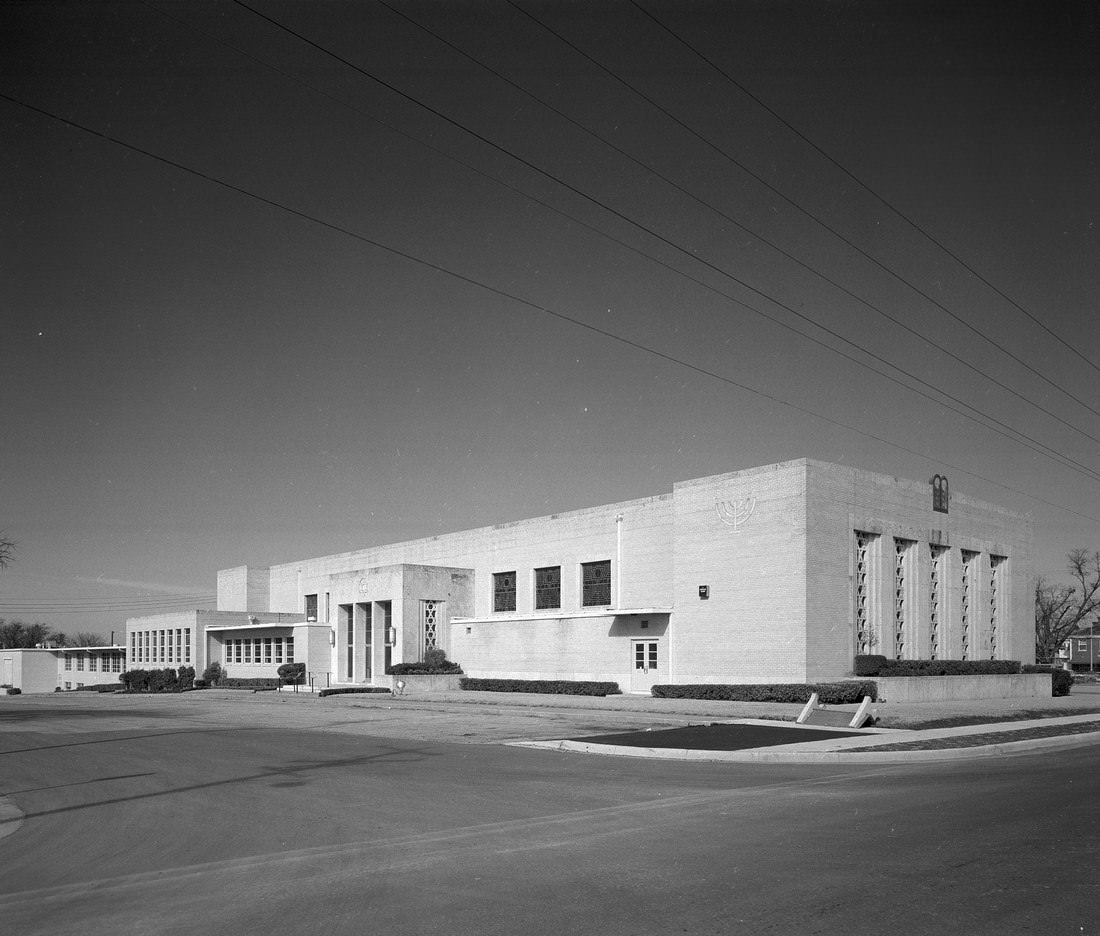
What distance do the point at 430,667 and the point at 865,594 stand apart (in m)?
22.4

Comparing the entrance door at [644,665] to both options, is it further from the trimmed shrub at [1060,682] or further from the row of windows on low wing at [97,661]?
the row of windows on low wing at [97,661]

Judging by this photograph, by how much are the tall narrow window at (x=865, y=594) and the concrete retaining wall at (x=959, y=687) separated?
2944 mm

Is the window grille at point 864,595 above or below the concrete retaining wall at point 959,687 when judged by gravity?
above

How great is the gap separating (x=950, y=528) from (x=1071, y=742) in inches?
941

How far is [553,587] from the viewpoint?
178 feet

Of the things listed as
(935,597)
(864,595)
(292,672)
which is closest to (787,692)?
(864,595)

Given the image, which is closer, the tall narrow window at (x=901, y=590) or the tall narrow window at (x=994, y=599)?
the tall narrow window at (x=901, y=590)

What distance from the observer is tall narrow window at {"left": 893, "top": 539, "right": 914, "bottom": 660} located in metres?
42.0

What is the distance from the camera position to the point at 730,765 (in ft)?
59.4

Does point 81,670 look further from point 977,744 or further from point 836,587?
point 977,744

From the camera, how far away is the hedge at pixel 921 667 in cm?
3775

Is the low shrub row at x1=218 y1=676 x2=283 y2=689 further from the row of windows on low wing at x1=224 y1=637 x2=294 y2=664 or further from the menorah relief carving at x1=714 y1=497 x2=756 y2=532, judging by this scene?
the menorah relief carving at x1=714 y1=497 x2=756 y2=532

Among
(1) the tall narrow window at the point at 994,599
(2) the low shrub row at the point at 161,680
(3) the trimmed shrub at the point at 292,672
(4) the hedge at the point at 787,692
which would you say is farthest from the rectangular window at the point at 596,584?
(2) the low shrub row at the point at 161,680

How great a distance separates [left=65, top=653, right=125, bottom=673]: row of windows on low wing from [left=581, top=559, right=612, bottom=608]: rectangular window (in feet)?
151
